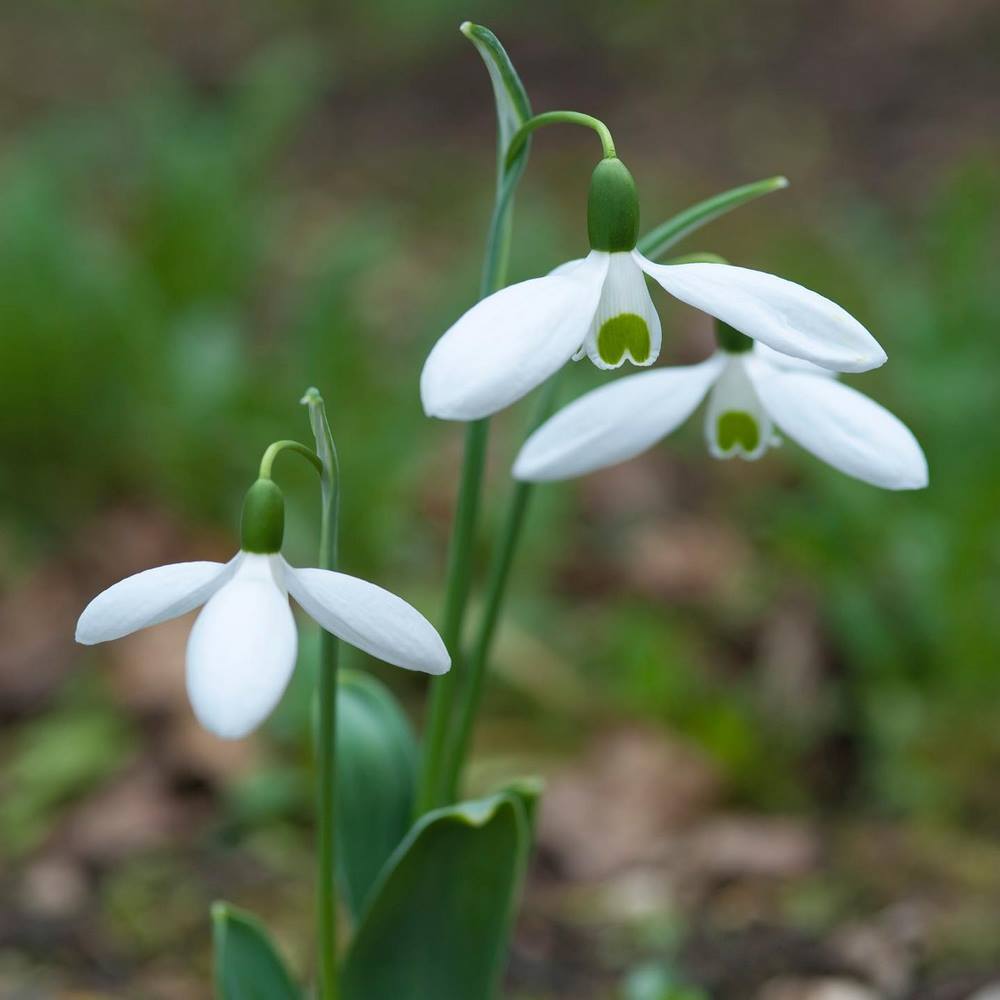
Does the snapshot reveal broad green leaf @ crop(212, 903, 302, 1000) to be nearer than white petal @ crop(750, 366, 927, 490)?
No

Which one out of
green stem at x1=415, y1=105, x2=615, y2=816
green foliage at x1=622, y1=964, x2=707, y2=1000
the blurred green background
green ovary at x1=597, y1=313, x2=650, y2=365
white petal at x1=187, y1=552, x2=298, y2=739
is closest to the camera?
white petal at x1=187, y1=552, x2=298, y2=739

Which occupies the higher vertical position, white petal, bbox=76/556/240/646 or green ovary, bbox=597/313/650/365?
green ovary, bbox=597/313/650/365

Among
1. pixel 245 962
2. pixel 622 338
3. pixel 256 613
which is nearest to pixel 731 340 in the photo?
pixel 622 338

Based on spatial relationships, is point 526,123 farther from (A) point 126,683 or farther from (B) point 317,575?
(A) point 126,683

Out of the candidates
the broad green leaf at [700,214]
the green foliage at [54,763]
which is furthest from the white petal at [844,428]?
the green foliage at [54,763]

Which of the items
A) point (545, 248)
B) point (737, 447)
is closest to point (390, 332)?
point (545, 248)

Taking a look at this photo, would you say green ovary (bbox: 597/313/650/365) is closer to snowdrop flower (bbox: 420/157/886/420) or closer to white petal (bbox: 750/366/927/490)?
snowdrop flower (bbox: 420/157/886/420)

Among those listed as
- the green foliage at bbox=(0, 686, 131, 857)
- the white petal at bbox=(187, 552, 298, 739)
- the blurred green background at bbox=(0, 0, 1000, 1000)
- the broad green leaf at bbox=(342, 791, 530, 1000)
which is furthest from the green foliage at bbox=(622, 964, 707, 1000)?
the green foliage at bbox=(0, 686, 131, 857)
